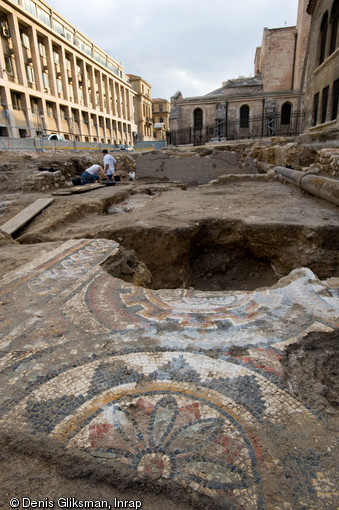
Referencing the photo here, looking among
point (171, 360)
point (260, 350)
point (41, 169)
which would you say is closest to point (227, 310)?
point (260, 350)

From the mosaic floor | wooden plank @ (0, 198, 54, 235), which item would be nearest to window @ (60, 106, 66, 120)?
wooden plank @ (0, 198, 54, 235)

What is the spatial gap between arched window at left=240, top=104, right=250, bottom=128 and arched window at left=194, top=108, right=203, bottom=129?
341 cm

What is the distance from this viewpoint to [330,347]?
1578mm

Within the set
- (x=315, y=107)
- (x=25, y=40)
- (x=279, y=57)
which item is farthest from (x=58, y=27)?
(x=315, y=107)

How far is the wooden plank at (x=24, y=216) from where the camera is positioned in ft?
15.6

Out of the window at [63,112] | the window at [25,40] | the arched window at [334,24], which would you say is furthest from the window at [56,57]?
the arched window at [334,24]

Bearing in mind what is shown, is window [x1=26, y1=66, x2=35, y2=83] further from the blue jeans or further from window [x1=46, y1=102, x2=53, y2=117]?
the blue jeans

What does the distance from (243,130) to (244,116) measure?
3.42 ft

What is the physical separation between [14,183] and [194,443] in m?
8.50

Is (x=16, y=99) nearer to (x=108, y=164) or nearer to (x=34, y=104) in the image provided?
(x=34, y=104)

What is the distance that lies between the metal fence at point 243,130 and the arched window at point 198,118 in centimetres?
43

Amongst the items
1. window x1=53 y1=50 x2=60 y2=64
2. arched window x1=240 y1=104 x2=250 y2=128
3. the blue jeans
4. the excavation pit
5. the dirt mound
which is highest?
window x1=53 y1=50 x2=60 y2=64

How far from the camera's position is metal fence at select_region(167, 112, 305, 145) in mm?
22325

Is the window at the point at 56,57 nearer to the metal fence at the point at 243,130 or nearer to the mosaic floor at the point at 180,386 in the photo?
the metal fence at the point at 243,130
